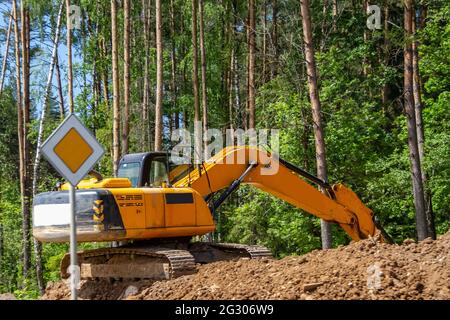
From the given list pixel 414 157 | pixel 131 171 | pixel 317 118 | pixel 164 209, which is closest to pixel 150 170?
pixel 131 171

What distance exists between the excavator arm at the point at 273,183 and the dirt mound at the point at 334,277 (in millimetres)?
1850

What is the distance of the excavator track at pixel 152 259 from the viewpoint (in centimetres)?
1121

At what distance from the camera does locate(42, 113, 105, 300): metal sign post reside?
7.00 metres

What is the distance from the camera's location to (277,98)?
21766mm

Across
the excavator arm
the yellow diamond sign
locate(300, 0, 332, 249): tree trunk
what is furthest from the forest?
the yellow diamond sign

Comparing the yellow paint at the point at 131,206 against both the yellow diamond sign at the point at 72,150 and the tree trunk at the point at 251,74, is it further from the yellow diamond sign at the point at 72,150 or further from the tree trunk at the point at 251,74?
the tree trunk at the point at 251,74

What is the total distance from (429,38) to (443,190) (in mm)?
5208

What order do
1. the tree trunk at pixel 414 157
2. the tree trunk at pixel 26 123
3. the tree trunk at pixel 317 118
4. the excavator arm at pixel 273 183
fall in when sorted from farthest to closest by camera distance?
the tree trunk at pixel 26 123 < the tree trunk at pixel 414 157 < the tree trunk at pixel 317 118 < the excavator arm at pixel 273 183

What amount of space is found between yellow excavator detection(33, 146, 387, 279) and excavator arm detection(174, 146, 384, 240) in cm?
2

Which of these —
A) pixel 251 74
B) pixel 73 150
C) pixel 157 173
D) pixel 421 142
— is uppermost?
pixel 251 74

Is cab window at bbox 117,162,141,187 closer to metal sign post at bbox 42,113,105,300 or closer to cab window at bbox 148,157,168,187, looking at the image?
cab window at bbox 148,157,168,187

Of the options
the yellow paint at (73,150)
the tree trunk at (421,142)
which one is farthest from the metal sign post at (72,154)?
the tree trunk at (421,142)

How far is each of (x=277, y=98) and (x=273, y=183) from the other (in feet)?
30.3

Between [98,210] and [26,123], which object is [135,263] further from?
[26,123]
